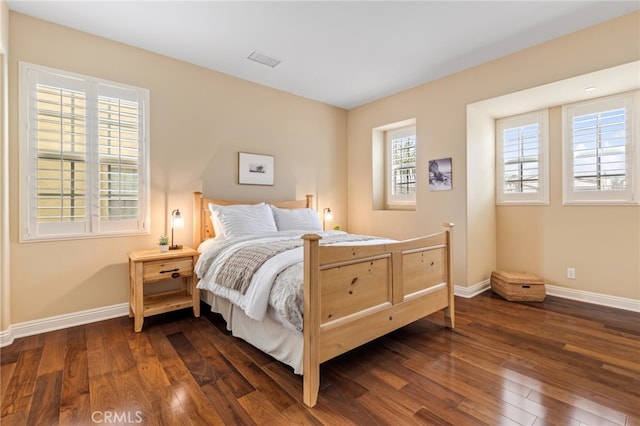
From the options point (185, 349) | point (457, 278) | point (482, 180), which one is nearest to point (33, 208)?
point (185, 349)

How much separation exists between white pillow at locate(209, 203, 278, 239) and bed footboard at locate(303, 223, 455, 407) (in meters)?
1.60

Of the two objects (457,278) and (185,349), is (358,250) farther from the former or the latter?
(457,278)

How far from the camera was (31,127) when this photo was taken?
2635 millimetres

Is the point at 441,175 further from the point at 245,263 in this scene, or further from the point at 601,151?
the point at 245,263

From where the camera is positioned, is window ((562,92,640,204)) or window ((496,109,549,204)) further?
window ((496,109,549,204))

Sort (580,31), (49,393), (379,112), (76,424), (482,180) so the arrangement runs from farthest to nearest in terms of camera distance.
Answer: (379,112) < (482,180) < (580,31) < (49,393) < (76,424)

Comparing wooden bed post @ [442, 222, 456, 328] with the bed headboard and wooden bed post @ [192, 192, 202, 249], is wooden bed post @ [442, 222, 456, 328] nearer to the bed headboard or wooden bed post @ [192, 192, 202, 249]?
the bed headboard

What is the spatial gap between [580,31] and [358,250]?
3.04 m

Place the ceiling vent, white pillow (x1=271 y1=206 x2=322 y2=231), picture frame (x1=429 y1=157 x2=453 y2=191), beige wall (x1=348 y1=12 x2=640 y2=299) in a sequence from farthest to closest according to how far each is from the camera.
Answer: picture frame (x1=429 y1=157 x2=453 y2=191) → white pillow (x1=271 y1=206 x2=322 y2=231) → the ceiling vent → beige wall (x1=348 y1=12 x2=640 y2=299)

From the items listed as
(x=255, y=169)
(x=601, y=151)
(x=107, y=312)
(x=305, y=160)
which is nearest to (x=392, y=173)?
(x=305, y=160)

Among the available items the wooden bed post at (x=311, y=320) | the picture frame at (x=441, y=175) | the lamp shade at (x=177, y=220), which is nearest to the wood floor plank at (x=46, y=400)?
the wooden bed post at (x=311, y=320)

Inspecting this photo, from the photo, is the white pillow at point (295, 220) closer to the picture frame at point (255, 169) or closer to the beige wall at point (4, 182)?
the picture frame at point (255, 169)

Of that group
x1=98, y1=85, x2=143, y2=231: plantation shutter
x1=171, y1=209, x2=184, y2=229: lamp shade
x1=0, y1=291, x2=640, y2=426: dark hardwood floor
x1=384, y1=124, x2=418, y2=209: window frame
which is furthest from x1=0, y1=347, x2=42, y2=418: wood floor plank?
x1=384, y1=124, x2=418, y2=209: window frame

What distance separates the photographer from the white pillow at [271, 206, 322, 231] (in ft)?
12.2
